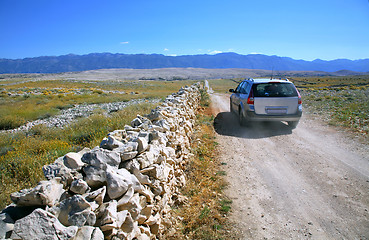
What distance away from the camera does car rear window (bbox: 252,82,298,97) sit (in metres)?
7.88

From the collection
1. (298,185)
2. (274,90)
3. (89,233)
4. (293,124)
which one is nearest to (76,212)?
(89,233)

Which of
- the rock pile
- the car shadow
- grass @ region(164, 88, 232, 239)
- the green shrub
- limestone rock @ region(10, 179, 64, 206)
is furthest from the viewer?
the green shrub

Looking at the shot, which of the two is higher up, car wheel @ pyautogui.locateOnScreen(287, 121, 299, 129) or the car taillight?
the car taillight

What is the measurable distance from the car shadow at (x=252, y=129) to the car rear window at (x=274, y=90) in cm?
141

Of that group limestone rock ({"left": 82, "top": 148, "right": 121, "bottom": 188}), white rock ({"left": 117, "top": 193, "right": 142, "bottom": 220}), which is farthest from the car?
white rock ({"left": 117, "top": 193, "right": 142, "bottom": 220})

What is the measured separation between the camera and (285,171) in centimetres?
500

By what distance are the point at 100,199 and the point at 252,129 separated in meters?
7.38

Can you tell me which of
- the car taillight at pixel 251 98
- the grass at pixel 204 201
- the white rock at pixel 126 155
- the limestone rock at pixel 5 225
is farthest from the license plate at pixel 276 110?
the limestone rock at pixel 5 225

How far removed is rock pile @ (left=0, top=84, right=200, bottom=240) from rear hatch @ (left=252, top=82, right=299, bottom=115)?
5236 millimetres

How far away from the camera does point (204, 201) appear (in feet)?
12.8

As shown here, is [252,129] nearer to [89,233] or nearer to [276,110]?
[276,110]

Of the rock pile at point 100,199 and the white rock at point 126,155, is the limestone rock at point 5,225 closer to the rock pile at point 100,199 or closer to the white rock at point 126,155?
the rock pile at point 100,199

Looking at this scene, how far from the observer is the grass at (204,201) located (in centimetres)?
314

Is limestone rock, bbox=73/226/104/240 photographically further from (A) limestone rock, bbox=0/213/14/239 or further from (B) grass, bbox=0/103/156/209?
(B) grass, bbox=0/103/156/209
